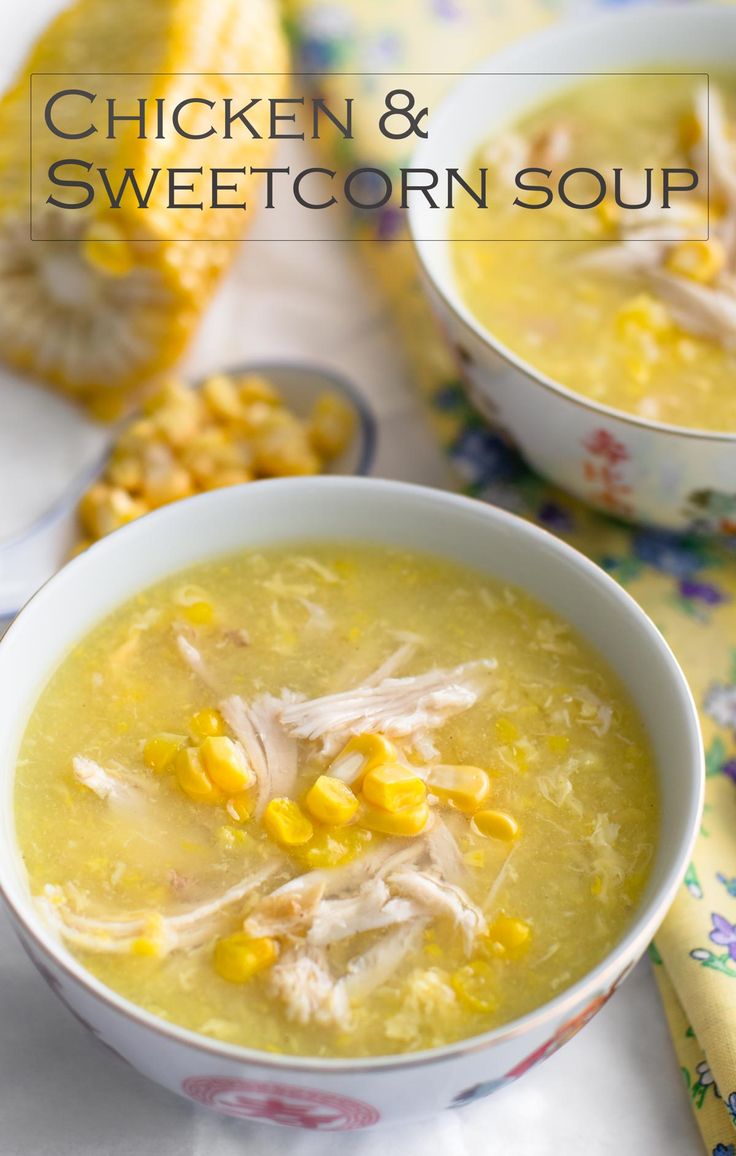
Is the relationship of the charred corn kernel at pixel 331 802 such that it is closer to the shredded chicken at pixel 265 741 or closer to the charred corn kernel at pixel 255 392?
the shredded chicken at pixel 265 741

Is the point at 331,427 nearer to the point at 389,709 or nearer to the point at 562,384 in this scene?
the point at 562,384

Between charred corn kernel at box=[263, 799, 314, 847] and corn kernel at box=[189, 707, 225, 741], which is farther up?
corn kernel at box=[189, 707, 225, 741]

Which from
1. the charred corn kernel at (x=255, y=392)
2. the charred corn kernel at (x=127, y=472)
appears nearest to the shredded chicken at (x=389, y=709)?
the charred corn kernel at (x=127, y=472)

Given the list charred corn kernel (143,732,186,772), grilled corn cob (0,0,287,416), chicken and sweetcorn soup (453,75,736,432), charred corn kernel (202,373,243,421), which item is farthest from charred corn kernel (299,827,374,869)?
grilled corn cob (0,0,287,416)

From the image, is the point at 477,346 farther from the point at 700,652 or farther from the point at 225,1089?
the point at 225,1089

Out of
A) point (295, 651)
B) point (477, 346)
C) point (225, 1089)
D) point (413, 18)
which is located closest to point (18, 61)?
point (413, 18)

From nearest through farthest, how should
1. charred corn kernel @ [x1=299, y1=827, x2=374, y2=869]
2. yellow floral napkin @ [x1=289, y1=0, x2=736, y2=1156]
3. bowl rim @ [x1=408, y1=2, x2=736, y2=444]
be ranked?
charred corn kernel @ [x1=299, y1=827, x2=374, y2=869]
yellow floral napkin @ [x1=289, y1=0, x2=736, y2=1156]
bowl rim @ [x1=408, y1=2, x2=736, y2=444]

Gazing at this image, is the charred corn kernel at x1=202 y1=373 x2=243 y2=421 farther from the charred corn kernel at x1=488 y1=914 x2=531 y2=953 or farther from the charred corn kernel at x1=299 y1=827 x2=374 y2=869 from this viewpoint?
the charred corn kernel at x1=488 y1=914 x2=531 y2=953
